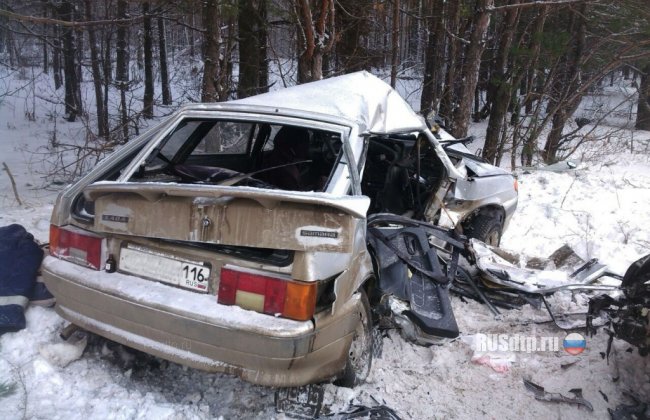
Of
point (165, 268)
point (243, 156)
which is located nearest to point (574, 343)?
point (165, 268)

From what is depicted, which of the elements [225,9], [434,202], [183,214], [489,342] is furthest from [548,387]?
[225,9]

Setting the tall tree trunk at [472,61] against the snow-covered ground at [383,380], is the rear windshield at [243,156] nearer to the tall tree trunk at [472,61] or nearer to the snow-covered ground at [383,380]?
the snow-covered ground at [383,380]

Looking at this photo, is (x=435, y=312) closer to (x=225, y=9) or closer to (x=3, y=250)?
(x=3, y=250)

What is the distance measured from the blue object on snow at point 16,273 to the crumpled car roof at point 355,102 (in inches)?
72.5

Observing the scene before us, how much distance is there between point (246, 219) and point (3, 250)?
6.97ft

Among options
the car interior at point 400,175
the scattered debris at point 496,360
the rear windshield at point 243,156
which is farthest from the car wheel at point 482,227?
the rear windshield at point 243,156

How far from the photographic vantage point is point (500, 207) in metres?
5.55

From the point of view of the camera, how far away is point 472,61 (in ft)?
29.1

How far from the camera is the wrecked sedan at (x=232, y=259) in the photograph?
7.77 ft

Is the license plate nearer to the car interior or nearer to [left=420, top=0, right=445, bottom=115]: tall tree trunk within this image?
the car interior

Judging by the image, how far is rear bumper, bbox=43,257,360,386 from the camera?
7.79 feet

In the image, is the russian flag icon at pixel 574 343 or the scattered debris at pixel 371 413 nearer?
the scattered debris at pixel 371 413

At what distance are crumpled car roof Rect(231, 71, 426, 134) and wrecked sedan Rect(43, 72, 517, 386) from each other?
0.07 feet

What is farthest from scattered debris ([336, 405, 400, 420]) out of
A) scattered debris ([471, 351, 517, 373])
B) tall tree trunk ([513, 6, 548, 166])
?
tall tree trunk ([513, 6, 548, 166])
